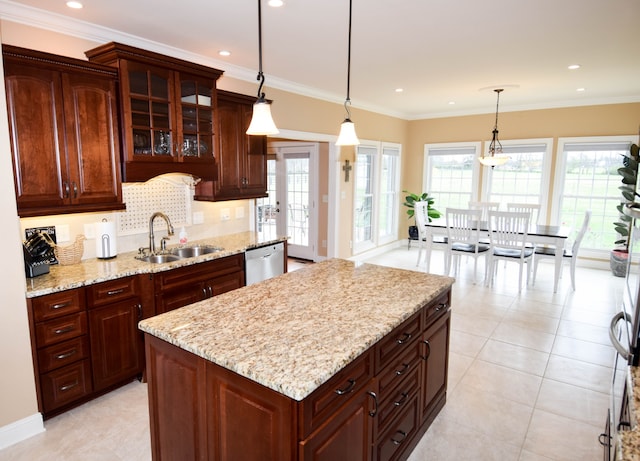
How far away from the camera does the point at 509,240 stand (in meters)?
5.22

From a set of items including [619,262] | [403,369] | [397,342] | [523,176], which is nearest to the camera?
[397,342]

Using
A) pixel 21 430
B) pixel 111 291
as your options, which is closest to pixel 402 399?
pixel 111 291

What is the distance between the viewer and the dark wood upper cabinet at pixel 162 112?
2.80 m

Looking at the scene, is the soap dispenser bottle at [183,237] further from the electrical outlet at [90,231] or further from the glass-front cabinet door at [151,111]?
the glass-front cabinet door at [151,111]

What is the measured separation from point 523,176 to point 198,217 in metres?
5.68

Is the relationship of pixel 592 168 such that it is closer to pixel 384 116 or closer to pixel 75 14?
pixel 384 116

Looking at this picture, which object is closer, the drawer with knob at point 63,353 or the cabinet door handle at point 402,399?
the cabinet door handle at point 402,399

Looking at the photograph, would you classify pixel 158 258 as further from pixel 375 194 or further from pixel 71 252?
pixel 375 194

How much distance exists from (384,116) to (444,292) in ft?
17.1

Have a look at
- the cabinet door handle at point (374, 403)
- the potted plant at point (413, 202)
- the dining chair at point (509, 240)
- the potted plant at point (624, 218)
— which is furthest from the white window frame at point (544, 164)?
the cabinet door handle at point (374, 403)

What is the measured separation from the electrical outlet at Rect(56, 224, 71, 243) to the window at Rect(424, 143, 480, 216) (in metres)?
6.37

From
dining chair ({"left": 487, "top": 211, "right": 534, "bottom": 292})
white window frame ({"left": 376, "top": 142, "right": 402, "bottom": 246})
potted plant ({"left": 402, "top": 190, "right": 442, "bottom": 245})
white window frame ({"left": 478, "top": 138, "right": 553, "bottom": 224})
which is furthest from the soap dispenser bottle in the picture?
white window frame ({"left": 478, "top": 138, "right": 553, "bottom": 224})

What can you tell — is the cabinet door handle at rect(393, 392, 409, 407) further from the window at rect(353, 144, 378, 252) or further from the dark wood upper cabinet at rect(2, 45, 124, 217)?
the window at rect(353, 144, 378, 252)

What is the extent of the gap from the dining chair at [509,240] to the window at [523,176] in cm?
159
